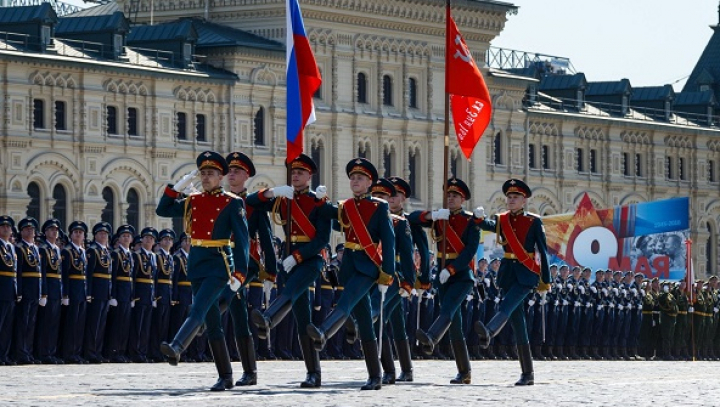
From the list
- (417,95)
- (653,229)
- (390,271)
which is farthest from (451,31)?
(417,95)

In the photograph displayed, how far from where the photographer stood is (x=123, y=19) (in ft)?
177

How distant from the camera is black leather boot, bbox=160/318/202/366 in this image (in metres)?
17.8

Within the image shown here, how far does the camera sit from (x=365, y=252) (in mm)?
19688

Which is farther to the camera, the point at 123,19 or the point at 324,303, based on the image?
the point at 123,19

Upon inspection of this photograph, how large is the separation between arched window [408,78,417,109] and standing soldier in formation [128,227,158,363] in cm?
3701

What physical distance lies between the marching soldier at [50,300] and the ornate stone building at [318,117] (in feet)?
82.6

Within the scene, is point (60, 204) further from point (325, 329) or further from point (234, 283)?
point (234, 283)

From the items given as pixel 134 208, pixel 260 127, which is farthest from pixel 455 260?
pixel 260 127

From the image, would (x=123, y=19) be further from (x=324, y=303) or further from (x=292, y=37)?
(x=292, y=37)

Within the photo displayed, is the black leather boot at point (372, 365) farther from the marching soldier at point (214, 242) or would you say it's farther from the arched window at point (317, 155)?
the arched window at point (317, 155)

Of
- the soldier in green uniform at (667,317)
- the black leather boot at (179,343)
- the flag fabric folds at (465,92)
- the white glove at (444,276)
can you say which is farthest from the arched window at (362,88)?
the black leather boot at (179,343)

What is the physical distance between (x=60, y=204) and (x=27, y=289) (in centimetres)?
2727

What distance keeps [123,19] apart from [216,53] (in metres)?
4.11

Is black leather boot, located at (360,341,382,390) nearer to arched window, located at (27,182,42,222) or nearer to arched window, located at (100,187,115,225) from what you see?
arched window, located at (27,182,42,222)
